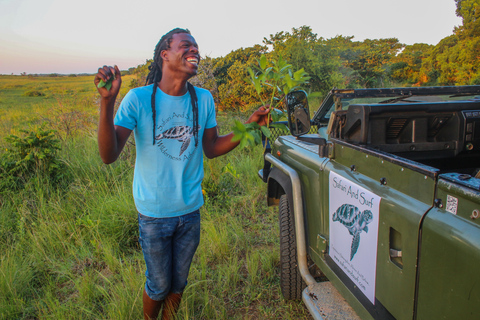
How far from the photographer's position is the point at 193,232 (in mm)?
2064

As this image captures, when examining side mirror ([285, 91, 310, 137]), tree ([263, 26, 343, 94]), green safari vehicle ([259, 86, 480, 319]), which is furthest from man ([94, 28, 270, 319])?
tree ([263, 26, 343, 94])

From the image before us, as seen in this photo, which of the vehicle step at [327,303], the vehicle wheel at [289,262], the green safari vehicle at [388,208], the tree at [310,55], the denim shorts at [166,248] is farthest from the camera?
the tree at [310,55]

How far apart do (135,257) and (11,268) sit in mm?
1055

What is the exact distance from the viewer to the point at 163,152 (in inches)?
75.0

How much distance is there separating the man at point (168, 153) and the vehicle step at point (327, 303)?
2.59 feet

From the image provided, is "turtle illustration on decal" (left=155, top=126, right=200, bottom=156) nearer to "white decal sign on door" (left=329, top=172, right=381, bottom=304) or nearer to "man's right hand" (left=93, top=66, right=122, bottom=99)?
"man's right hand" (left=93, top=66, right=122, bottom=99)

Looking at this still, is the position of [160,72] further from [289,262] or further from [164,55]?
[289,262]

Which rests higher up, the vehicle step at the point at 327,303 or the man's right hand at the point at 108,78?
the man's right hand at the point at 108,78

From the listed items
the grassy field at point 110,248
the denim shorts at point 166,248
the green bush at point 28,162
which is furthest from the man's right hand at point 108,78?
the green bush at point 28,162

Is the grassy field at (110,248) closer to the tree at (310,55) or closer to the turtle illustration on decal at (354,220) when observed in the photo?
the turtle illustration on decal at (354,220)

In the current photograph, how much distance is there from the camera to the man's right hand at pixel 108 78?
1.55 m

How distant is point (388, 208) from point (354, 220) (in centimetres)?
28

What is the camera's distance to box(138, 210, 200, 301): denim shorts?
1.94 m

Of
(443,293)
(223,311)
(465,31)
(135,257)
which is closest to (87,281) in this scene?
(135,257)
